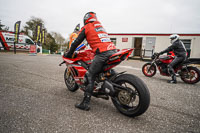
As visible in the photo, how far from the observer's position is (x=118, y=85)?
2.06 meters

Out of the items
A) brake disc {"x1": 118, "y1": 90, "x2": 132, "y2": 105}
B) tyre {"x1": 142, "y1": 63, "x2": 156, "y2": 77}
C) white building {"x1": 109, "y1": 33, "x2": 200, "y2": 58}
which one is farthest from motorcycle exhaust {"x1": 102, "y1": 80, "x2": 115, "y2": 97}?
white building {"x1": 109, "y1": 33, "x2": 200, "y2": 58}

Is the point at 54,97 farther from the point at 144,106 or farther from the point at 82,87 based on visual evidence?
the point at 144,106

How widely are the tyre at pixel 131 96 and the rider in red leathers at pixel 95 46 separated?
442mm

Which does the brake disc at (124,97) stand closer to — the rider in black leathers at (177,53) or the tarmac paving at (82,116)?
the tarmac paving at (82,116)

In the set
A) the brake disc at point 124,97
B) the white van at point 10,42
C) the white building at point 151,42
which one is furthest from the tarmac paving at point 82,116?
the white van at point 10,42

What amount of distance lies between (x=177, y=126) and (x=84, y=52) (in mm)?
2102

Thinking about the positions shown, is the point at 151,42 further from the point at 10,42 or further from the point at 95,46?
the point at 10,42

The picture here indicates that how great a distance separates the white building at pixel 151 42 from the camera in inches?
553

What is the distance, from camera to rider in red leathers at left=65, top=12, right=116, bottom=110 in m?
2.08

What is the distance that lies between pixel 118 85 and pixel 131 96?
28cm

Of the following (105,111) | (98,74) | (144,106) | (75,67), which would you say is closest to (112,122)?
(105,111)

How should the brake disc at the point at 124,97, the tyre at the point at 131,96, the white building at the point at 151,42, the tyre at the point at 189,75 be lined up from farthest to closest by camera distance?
the white building at the point at 151,42
the tyre at the point at 189,75
the brake disc at the point at 124,97
the tyre at the point at 131,96

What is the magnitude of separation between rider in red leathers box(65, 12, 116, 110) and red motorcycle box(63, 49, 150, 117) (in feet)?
0.42

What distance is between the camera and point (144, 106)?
1798 mm
